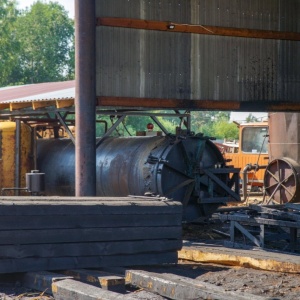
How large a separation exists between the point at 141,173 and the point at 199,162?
4.55 ft

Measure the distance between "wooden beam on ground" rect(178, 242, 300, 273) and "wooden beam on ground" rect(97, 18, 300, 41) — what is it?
15.0 feet

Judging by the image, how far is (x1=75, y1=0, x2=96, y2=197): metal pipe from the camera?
47.2 feet

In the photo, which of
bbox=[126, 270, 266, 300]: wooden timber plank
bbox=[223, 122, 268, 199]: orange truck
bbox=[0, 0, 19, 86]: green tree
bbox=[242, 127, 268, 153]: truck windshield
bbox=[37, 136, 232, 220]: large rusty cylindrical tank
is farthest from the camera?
bbox=[0, 0, 19, 86]: green tree

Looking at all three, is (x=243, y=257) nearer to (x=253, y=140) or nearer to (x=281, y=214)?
(x=281, y=214)

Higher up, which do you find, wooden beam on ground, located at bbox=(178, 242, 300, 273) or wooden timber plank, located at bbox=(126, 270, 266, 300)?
wooden timber plank, located at bbox=(126, 270, 266, 300)

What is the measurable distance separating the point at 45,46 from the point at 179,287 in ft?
227

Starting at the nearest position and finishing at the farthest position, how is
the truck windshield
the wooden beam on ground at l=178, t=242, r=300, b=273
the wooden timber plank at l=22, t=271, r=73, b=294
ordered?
the wooden timber plank at l=22, t=271, r=73, b=294 < the wooden beam on ground at l=178, t=242, r=300, b=273 < the truck windshield

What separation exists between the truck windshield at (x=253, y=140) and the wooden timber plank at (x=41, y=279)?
827 inches

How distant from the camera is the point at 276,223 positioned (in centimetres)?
1277

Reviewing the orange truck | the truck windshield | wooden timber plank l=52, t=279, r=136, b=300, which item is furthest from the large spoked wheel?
wooden timber plank l=52, t=279, r=136, b=300

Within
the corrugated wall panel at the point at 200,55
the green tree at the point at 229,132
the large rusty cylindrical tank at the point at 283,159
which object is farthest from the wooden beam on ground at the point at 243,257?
the green tree at the point at 229,132

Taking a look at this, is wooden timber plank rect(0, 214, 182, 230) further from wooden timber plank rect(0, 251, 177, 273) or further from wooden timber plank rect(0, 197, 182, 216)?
wooden timber plank rect(0, 251, 177, 273)

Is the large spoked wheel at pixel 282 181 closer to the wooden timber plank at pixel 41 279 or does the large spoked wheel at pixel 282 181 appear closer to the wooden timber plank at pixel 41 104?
the wooden timber plank at pixel 41 104

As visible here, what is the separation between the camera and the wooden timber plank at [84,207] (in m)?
9.70
